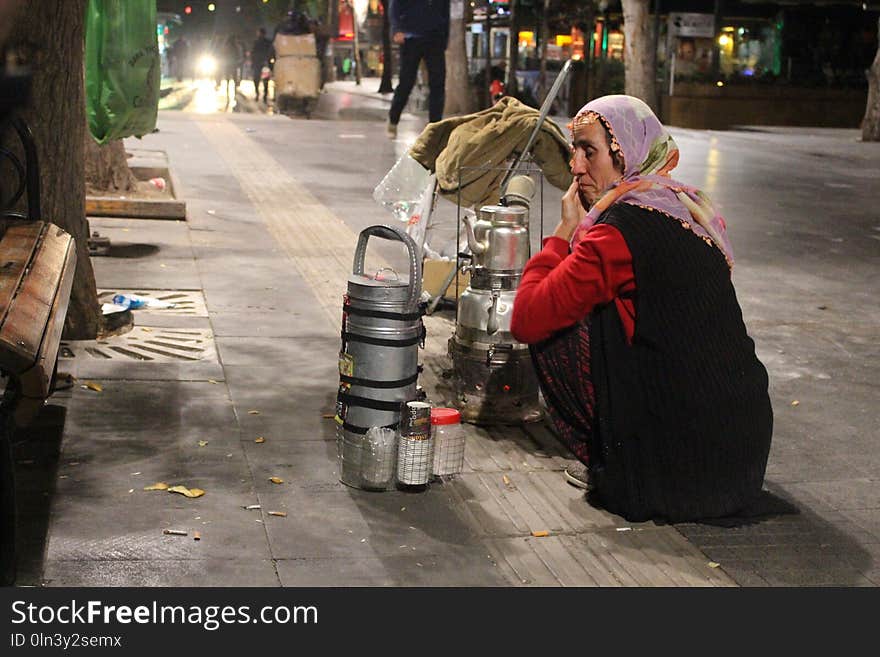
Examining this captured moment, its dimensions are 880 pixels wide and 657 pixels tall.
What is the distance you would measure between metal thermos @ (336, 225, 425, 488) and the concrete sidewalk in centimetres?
21

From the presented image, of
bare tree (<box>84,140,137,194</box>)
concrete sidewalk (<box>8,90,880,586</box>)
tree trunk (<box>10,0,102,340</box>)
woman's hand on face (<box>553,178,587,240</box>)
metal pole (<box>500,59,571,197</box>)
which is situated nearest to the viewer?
concrete sidewalk (<box>8,90,880,586</box>)

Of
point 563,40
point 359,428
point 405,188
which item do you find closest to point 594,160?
point 359,428

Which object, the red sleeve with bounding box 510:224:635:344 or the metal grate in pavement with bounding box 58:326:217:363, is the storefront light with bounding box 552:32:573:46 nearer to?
the metal grate in pavement with bounding box 58:326:217:363

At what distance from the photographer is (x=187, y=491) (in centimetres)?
467

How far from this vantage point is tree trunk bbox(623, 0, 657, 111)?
26844 millimetres

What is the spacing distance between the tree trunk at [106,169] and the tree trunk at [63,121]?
4.67 m

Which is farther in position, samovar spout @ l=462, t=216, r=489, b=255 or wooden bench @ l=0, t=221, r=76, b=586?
samovar spout @ l=462, t=216, r=489, b=255

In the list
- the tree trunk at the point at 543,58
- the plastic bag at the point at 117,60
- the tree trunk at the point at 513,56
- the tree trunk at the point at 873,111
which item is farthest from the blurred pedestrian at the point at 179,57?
the plastic bag at the point at 117,60

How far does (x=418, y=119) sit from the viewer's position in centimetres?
2770

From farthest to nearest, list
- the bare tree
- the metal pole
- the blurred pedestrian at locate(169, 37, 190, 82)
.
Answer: the blurred pedestrian at locate(169, 37, 190, 82) < the bare tree < the metal pole

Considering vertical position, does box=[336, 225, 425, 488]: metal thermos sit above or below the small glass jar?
above

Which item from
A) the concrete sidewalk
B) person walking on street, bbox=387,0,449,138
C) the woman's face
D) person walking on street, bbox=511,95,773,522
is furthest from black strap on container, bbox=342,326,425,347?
person walking on street, bbox=387,0,449,138

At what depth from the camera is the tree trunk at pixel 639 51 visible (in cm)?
2684

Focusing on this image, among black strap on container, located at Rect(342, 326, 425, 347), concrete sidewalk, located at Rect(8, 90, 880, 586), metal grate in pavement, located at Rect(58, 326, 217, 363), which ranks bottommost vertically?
concrete sidewalk, located at Rect(8, 90, 880, 586)
